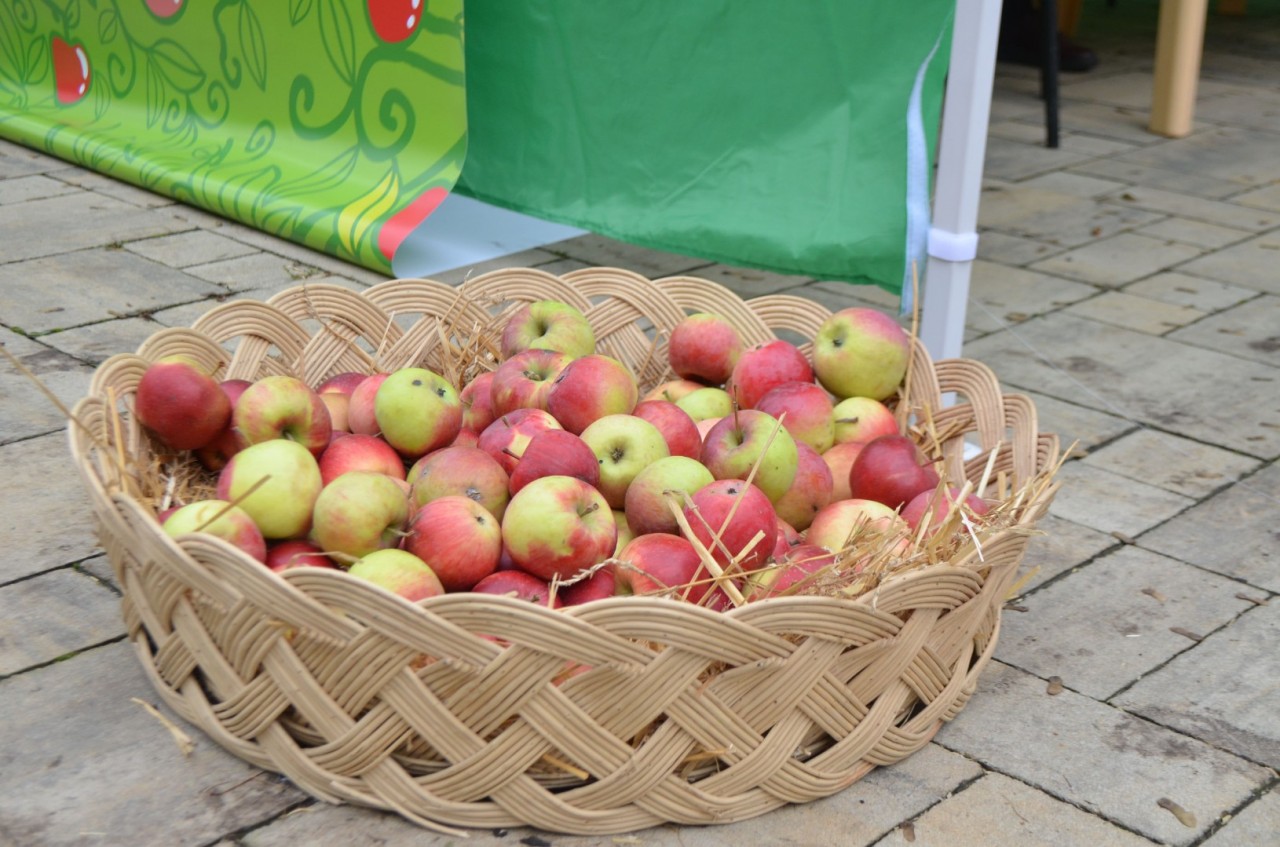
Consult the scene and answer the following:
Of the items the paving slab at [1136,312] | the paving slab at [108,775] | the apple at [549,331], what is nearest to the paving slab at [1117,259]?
the paving slab at [1136,312]

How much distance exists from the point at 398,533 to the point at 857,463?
0.73 m

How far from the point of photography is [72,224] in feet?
13.2

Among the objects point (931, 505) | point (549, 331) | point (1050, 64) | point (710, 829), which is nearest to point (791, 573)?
point (931, 505)

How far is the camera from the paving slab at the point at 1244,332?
3295mm

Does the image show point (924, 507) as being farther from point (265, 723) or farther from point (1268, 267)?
point (1268, 267)

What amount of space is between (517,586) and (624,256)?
2296 millimetres

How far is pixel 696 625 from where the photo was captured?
57.4 inches

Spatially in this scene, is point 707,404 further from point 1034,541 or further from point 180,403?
point 180,403

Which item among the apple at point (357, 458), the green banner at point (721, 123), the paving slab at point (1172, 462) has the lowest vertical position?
the paving slab at point (1172, 462)

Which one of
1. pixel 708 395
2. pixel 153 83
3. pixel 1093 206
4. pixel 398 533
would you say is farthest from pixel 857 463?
pixel 153 83

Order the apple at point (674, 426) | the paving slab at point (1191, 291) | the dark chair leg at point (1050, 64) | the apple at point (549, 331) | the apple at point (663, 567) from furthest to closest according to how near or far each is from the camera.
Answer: the dark chair leg at point (1050, 64), the paving slab at point (1191, 291), the apple at point (549, 331), the apple at point (674, 426), the apple at point (663, 567)

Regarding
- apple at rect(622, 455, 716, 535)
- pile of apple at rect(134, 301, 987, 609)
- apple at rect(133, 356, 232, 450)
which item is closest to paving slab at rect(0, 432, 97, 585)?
apple at rect(133, 356, 232, 450)

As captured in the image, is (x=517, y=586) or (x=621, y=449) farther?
(x=621, y=449)

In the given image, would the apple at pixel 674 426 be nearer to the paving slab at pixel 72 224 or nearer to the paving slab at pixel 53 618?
the paving slab at pixel 53 618
